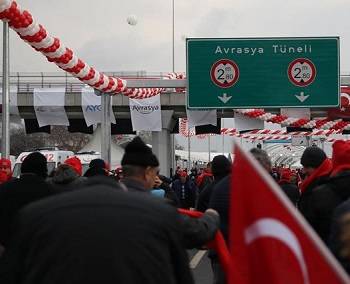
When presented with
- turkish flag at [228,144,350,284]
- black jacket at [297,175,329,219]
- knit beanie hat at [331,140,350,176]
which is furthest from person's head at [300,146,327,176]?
turkish flag at [228,144,350,284]

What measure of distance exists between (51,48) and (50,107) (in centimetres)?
1603

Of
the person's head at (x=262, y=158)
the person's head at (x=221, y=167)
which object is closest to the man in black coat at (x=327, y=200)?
the person's head at (x=262, y=158)

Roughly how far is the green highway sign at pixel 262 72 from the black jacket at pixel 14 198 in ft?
42.5

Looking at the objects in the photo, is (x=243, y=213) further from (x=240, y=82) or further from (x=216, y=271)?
(x=240, y=82)

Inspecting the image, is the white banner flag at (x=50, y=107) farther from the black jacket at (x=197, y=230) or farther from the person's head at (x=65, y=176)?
the black jacket at (x=197, y=230)

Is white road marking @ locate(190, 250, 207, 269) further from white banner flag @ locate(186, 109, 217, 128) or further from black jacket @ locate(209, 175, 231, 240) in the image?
white banner flag @ locate(186, 109, 217, 128)

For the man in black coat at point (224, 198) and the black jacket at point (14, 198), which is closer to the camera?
the black jacket at point (14, 198)

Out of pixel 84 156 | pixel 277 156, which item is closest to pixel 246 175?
pixel 84 156

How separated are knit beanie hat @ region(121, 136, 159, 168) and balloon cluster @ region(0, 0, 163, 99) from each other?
7.35m

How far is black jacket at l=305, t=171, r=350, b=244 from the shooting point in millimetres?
5582

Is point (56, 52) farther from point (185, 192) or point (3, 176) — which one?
point (185, 192)

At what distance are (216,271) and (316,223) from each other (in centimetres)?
174

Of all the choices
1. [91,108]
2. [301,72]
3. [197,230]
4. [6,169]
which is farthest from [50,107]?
[197,230]

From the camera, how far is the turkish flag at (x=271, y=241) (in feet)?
8.31
